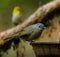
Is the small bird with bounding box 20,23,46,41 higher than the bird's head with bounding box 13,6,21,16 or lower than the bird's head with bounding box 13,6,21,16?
lower

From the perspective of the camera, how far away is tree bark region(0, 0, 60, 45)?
1562mm

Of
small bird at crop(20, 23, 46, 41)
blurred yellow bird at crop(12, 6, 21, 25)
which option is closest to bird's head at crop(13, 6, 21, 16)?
blurred yellow bird at crop(12, 6, 21, 25)

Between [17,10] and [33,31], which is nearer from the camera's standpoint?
[33,31]

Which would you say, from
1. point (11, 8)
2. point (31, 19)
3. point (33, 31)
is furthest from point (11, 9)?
point (33, 31)

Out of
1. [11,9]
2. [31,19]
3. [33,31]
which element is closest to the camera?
[33,31]

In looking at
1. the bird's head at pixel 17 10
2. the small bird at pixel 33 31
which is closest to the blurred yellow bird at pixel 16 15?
the bird's head at pixel 17 10

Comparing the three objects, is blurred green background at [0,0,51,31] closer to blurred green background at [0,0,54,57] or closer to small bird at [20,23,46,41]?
blurred green background at [0,0,54,57]

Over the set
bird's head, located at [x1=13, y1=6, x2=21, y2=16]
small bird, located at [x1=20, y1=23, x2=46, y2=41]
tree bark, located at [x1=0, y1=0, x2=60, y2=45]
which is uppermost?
bird's head, located at [x1=13, y1=6, x2=21, y2=16]

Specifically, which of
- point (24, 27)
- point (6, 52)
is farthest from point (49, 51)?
point (6, 52)

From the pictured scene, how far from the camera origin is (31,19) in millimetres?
1567

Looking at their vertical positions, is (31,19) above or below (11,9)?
below

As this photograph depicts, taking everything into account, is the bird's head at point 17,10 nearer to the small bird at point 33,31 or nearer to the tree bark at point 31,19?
the tree bark at point 31,19

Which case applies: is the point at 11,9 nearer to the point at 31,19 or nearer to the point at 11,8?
the point at 11,8

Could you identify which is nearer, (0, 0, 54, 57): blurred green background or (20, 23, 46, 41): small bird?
(20, 23, 46, 41): small bird
